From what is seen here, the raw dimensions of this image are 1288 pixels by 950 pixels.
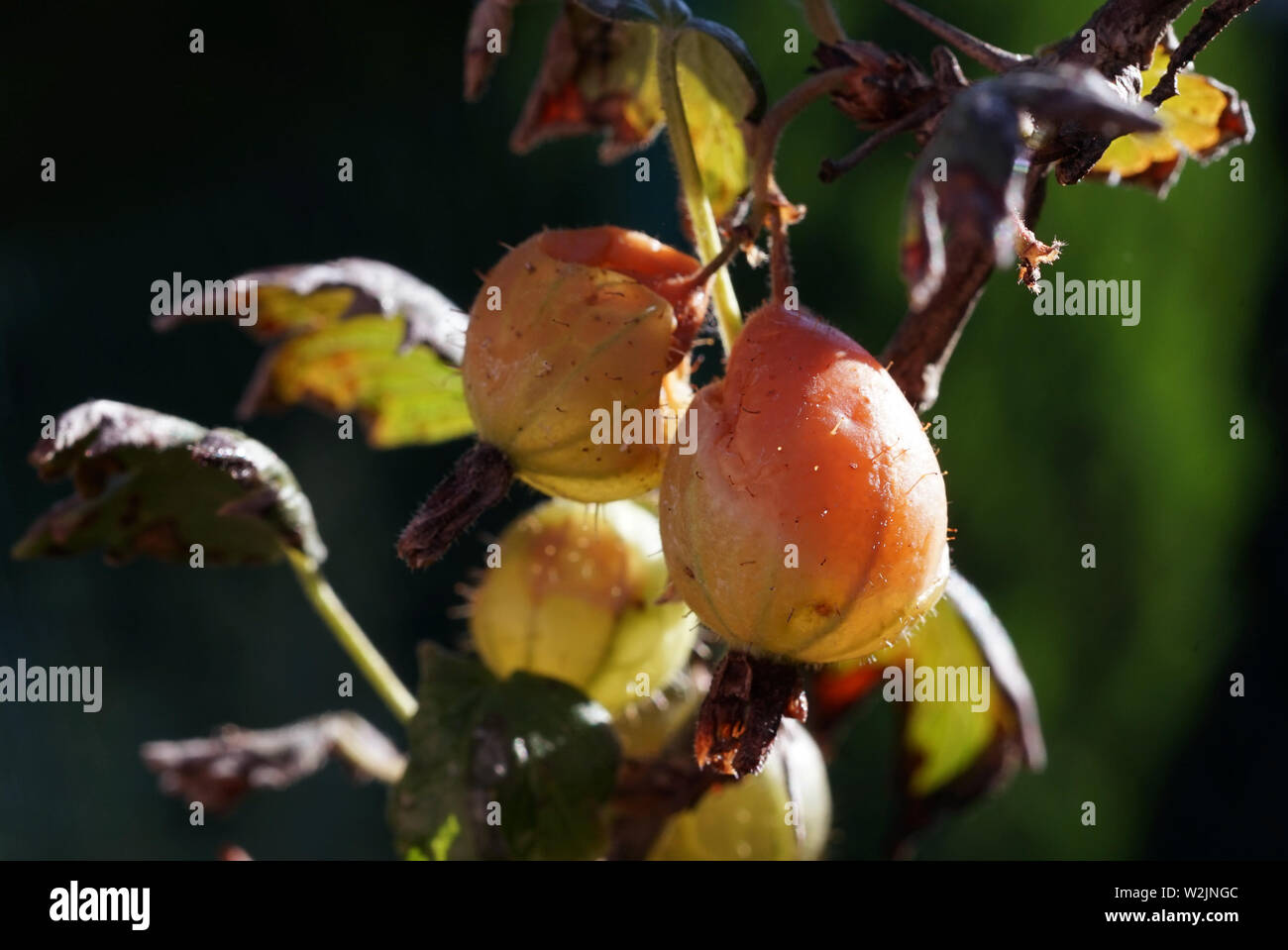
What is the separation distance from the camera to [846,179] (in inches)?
56.3

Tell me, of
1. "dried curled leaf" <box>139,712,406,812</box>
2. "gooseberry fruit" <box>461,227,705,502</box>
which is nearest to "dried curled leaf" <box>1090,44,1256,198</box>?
"gooseberry fruit" <box>461,227,705,502</box>

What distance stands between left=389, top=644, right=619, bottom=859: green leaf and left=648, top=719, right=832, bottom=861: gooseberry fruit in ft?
0.28

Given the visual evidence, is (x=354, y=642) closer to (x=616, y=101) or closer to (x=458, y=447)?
(x=616, y=101)

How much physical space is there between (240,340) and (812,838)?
1237 mm

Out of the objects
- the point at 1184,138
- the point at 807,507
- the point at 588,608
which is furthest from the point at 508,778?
the point at 1184,138

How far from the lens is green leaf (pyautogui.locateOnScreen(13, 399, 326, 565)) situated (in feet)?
2.08

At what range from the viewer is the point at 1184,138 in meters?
0.70

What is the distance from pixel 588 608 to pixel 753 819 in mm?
154

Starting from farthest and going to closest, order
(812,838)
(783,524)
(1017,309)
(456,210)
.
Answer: (456,210) → (1017,309) → (812,838) → (783,524)

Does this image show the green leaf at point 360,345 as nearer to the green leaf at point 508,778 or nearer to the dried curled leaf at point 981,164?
the green leaf at point 508,778

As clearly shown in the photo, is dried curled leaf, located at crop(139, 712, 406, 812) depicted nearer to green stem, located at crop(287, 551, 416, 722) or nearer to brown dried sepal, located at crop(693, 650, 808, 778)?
green stem, located at crop(287, 551, 416, 722)

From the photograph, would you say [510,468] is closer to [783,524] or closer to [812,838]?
[783,524]

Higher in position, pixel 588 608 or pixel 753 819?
pixel 588 608
